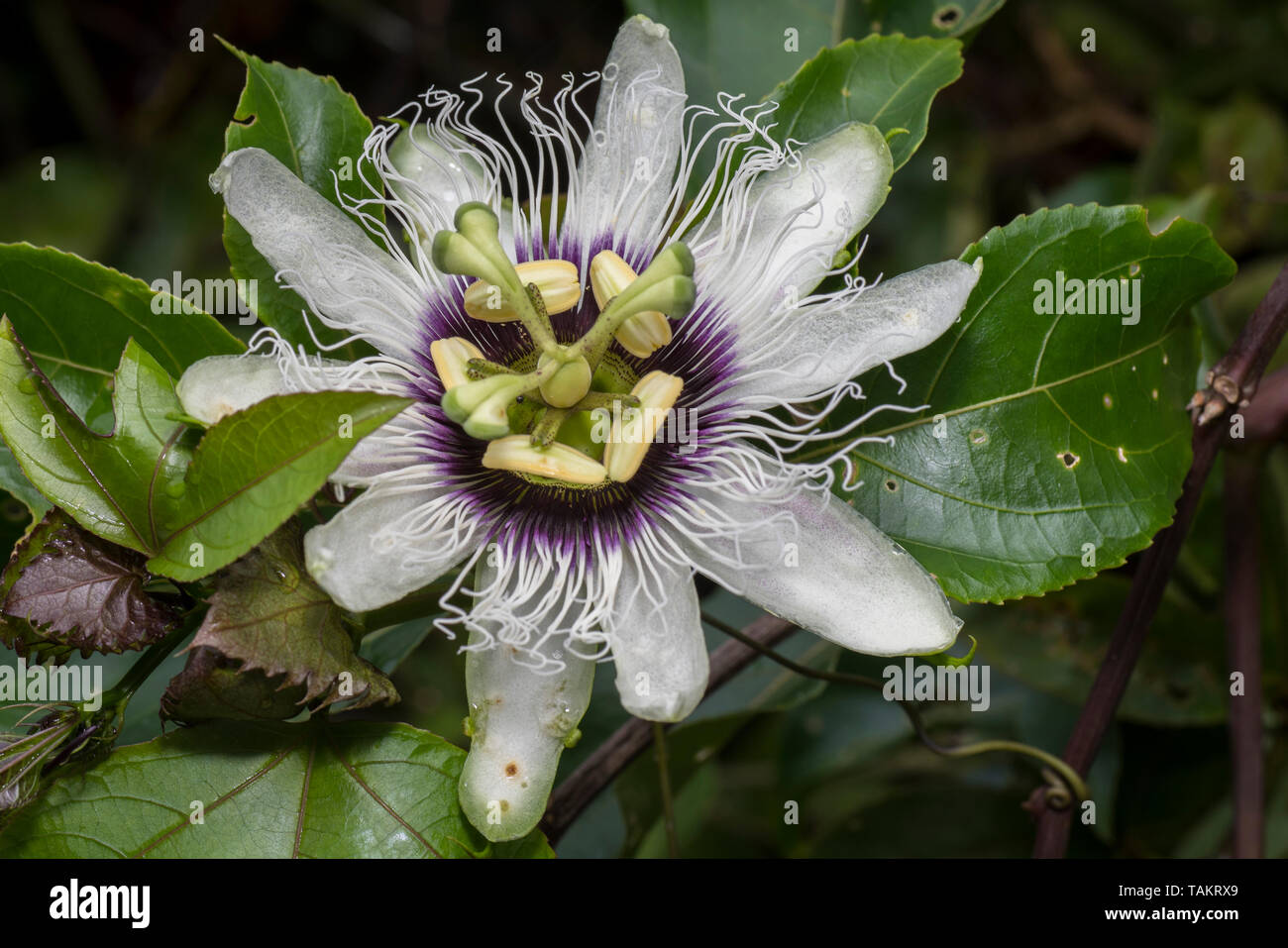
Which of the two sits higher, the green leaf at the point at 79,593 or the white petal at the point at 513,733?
the green leaf at the point at 79,593

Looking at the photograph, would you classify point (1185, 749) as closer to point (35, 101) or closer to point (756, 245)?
point (756, 245)

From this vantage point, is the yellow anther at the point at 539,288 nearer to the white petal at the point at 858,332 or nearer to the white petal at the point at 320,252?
the white petal at the point at 320,252

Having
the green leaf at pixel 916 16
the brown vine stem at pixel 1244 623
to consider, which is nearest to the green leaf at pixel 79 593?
the green leaf at pixel 916 16

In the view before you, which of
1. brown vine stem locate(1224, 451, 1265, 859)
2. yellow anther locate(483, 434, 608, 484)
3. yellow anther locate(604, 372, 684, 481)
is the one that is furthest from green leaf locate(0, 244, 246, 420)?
brown vine stem locate(1224, 451, 1265, 859)

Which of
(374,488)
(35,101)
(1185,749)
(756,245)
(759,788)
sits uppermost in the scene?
(35,101)

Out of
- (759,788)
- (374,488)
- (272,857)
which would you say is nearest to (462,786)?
(272,857)

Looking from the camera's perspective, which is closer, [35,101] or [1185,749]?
[1185,749]
